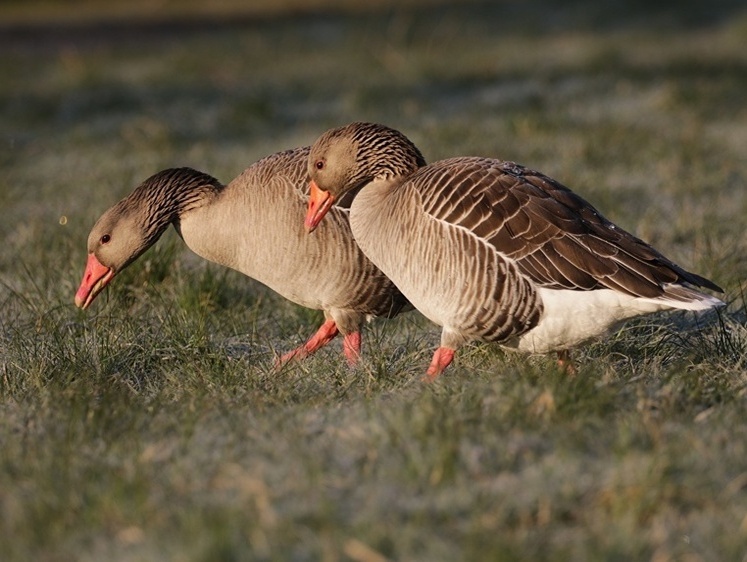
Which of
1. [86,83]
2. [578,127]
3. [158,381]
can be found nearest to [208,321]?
[158,381]

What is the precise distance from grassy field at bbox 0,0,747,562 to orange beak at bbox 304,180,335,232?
0.66 meters

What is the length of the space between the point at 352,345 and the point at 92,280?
4.61 ft

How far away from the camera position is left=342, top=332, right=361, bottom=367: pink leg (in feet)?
18.7

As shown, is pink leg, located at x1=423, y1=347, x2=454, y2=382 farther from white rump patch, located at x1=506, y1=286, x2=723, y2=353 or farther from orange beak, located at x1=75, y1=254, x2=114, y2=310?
orange beak, located at x1=75, y1=254, x2=114, y2=310

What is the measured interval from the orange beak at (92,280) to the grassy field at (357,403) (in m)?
0.13

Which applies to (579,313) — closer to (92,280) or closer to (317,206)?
(317,206)

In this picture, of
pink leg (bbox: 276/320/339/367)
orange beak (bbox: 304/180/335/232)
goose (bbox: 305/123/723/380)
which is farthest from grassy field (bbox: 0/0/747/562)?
orange beak (bbox: 304/180/335/232)

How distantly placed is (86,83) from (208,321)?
9.47 meters

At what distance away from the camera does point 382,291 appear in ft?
19.4

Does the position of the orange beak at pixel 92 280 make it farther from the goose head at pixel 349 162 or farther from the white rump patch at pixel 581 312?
the white rump patch at pixel 581 312

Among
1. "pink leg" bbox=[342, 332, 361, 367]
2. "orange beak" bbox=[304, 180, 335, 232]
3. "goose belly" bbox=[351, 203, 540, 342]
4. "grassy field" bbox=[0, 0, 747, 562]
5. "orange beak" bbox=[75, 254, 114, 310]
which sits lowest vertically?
"pink leg" bbox=[342, 332, 361, 367]

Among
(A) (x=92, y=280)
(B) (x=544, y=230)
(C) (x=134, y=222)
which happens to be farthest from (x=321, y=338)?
(B) (x=544, y=230)

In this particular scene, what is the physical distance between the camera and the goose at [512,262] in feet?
16.0

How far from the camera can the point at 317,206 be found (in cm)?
566
